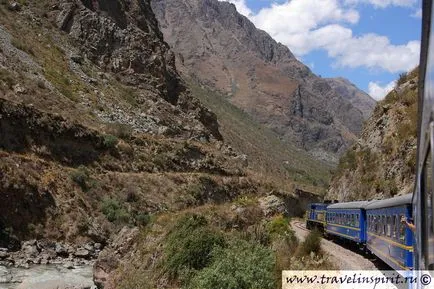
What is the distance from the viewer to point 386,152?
3206 centimetres

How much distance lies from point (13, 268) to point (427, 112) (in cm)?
2682

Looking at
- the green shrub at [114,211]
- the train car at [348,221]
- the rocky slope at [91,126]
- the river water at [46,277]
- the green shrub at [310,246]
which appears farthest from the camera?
the green shrub at [114,211]

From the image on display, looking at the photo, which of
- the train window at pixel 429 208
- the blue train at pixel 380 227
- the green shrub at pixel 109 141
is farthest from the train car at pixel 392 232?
the green shrub at pixel 109 141

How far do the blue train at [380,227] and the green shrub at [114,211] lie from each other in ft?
53.3

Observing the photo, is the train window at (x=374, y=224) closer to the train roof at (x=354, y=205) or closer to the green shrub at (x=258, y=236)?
the train roof at (x=354, y=205)

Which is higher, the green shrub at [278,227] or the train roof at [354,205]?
the train roof at [354,205]

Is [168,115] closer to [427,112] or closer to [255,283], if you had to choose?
[255,283]

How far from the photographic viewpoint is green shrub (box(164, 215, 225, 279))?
575 inches

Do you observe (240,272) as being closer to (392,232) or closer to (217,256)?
(217,256)

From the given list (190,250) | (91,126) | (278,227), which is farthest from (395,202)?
(91,126)

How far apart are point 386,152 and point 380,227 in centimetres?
1695

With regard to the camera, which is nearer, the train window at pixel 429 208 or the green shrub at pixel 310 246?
the train window at pixel 429 208

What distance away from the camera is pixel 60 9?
6862 cm

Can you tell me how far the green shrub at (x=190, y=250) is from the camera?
14594 mm
